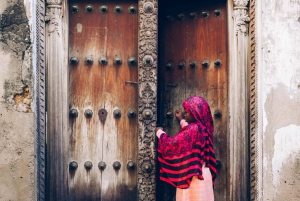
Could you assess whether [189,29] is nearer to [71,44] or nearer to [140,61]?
[140,61]

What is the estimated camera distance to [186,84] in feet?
13.0

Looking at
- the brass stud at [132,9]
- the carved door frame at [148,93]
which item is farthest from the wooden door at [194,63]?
the brass stud at [132,9]

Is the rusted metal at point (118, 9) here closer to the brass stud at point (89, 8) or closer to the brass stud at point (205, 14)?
the brass stud at point (89, 8)

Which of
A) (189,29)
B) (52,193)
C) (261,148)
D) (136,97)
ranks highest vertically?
(189,29)

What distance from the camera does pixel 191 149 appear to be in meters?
3.43

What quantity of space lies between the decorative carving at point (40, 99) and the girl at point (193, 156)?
89 centimetres

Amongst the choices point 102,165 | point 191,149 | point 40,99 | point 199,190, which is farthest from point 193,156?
point 40,99

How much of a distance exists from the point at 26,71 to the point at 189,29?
1.33 m

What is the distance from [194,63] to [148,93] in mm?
472

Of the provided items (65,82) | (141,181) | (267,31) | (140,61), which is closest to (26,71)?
(65,82)

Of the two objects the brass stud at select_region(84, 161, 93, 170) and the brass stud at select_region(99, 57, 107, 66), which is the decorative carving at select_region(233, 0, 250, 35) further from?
the brass stud at select_region(84, 161, 93, 170)

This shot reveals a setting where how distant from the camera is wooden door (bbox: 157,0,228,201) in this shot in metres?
3.88

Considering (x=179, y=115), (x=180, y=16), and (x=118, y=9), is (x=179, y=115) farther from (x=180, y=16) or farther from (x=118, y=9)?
(x=118, y=9)

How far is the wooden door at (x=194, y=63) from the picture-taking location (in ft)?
12.7
